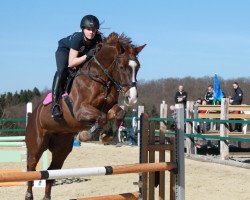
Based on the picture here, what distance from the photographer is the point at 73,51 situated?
6.22 m

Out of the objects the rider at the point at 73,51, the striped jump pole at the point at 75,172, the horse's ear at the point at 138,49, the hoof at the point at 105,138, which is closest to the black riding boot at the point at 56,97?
the rider at the point at 73,51

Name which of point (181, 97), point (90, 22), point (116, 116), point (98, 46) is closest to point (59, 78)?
point (98, 46)

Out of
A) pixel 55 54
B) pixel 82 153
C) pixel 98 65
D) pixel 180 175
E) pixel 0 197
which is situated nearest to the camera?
pixel 180 175

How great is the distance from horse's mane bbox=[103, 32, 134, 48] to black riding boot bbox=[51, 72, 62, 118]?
0.73m

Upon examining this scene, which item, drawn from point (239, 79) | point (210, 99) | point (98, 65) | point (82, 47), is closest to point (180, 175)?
point (98, 65)

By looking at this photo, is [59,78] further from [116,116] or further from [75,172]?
[75,172]

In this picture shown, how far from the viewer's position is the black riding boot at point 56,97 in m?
6.24

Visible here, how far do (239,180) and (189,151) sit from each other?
4.06m

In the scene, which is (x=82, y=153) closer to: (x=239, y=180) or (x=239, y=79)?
(x=239, y=180)

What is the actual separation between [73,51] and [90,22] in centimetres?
40

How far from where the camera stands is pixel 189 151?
45.8 ft

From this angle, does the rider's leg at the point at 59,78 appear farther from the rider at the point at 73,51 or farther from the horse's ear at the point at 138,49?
the horse's ear at the point at 138,49

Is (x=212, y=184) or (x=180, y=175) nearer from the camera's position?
(x=180, y=175)

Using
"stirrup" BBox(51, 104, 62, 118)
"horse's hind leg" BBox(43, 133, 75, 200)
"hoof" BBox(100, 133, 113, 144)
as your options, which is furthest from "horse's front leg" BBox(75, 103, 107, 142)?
"horse's hind leg" BBox(43, 133, 75, 200)
